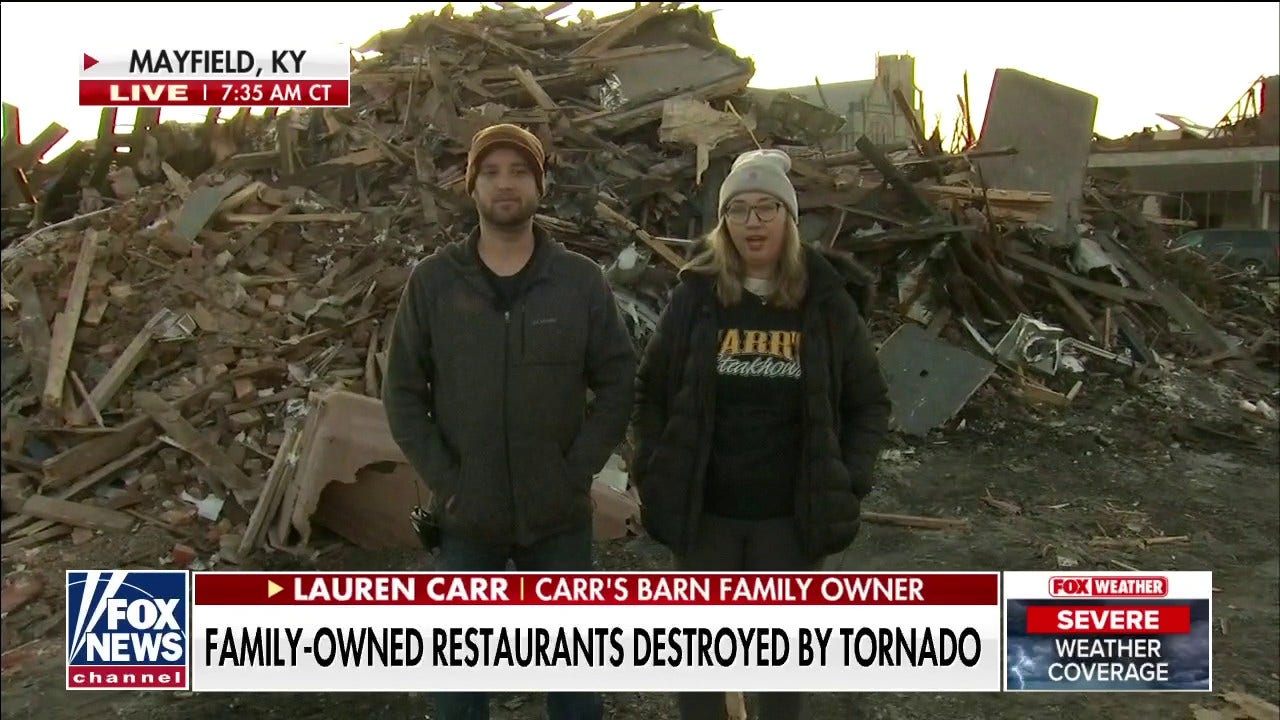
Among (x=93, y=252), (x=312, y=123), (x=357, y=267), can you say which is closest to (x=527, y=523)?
(x=357, y=267)

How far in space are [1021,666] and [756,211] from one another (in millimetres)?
1938

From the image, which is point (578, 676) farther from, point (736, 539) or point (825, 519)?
point (825, 519)

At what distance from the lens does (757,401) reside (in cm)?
259

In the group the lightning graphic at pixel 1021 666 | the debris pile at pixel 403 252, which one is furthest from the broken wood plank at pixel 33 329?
the lightning graphic at pixel 1021 666

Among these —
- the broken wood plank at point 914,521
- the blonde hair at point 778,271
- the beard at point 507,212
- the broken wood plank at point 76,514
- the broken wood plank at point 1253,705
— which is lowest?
the broken wood plank at point 1253,705

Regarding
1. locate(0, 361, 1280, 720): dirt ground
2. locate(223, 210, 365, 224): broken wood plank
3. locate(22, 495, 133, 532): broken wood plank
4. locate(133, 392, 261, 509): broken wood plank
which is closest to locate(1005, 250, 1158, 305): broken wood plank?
locate(0, 361, 1280, 720): dirt ground

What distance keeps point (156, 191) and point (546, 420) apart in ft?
19.1

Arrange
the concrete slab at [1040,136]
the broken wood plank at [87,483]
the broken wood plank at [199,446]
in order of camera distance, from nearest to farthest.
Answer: the broken wood plank at [87,483]
the broken wood plank at [199,446]
the concrete slab at [1040,136]

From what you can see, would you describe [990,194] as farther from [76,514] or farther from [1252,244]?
[1252,244]

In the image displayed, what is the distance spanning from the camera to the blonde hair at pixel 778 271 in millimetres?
2578

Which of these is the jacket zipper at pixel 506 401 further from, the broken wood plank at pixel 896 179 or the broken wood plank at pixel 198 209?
the broken wood plank at pixel 896 179

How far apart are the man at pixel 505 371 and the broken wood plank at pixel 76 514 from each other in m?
3.25

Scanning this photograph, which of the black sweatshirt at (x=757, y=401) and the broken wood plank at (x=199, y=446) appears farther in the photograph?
the broken wood plank at (x=199, y=446)

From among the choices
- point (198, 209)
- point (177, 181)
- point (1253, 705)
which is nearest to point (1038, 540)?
point (1253, 705)
